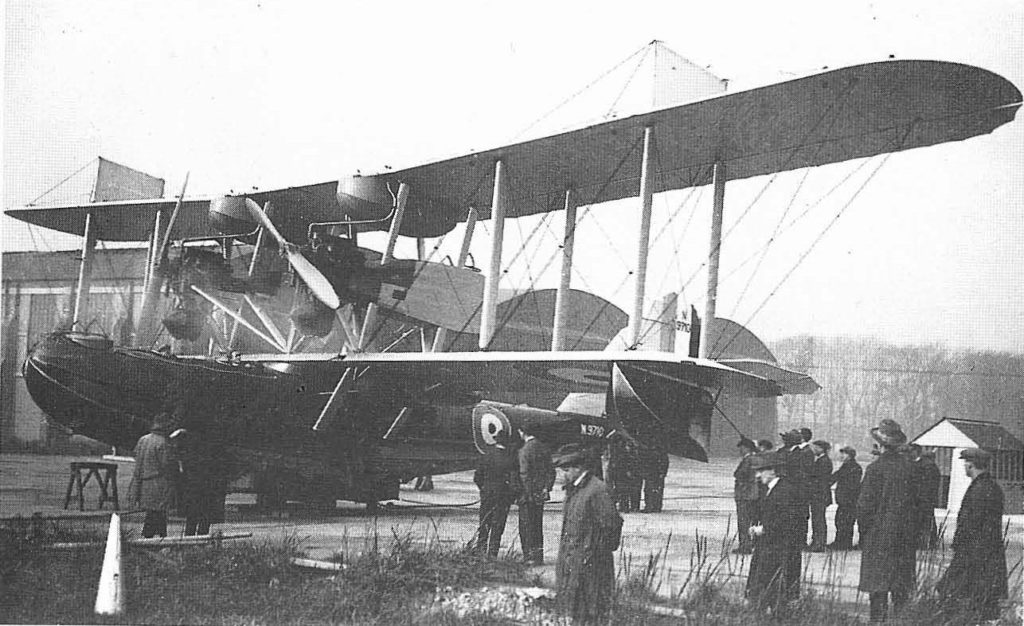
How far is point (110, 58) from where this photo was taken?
6516 mm

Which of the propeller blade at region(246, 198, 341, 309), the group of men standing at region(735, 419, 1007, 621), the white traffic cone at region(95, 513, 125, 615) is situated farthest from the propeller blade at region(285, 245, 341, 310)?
the group of men standing at region(735, 419, 1007, 621)

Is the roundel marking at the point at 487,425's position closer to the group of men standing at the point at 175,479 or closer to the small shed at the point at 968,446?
the group of men standing at the point at 175,479

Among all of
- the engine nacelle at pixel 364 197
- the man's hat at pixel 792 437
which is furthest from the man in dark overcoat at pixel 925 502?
the engine nacelle at pixel 364 197

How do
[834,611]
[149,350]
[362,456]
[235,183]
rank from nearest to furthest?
[834,611] → [149,350] → [235,183] → [362,456]

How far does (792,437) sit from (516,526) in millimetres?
2383

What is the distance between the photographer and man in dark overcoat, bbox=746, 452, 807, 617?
4.78 metres

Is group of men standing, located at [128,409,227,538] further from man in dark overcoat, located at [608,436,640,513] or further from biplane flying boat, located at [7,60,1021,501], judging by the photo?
man in dark overcoat, located at [608,436,640,513]

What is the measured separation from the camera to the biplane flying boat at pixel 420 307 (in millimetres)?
5738

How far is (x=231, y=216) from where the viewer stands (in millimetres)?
7875

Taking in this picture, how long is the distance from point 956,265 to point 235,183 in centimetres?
594

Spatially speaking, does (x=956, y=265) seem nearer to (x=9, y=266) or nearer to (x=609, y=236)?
(x=609, y=236)

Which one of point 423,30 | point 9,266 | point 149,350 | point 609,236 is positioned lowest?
point 149,350

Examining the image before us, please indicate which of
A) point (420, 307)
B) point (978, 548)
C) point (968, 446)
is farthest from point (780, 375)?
point (420, 307)

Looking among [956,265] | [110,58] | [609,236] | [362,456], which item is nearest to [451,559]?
[362,456]
